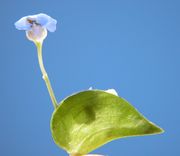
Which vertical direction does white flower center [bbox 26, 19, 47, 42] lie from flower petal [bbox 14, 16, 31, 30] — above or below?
above

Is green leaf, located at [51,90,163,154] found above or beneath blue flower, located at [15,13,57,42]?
beneath

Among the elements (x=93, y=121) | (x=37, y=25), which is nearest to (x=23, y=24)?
(x=37, y=25)

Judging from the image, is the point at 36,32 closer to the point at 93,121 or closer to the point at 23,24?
the point at 23,24

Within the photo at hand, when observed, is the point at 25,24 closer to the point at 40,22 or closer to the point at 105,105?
the point at 40,22

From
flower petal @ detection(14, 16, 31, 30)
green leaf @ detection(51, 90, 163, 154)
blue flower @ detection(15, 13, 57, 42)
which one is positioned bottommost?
green leaf @ detection(51, 90, 163, 154)

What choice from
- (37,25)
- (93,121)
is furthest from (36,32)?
(93,121)

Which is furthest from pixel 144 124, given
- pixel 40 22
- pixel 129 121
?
pixel 40 22
